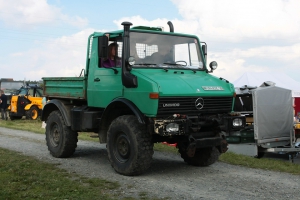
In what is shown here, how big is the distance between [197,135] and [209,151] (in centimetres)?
115

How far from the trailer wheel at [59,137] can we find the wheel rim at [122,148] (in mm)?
2013

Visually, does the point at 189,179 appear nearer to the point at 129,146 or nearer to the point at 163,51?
the point at 129,146

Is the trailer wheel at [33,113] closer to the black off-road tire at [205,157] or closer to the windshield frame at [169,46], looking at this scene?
the black off-road tire at [205,157]

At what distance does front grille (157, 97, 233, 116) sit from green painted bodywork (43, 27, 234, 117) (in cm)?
8

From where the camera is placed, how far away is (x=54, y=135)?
10.3 metres

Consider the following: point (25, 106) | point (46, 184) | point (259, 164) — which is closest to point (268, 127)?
point (259, 164)

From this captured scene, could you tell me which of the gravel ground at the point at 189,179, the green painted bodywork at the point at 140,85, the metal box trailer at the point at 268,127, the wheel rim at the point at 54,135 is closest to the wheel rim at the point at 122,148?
the gravel ground at the point at 189,179

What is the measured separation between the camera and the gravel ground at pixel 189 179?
659 cm

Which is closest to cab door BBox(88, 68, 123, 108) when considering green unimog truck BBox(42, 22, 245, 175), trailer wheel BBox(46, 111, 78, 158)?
green unimog truck BBox(42, 22, 245, 175)

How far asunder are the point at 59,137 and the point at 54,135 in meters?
0.40

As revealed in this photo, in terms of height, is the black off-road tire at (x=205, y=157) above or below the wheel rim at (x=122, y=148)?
below

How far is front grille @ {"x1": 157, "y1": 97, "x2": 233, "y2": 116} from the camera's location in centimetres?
738

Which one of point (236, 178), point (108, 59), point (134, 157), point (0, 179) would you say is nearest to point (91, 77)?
point (108, 59)

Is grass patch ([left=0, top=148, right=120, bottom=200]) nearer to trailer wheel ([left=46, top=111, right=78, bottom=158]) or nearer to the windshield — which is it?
trailer wheel ([left=46, top=111, right=78, bottom=158])
